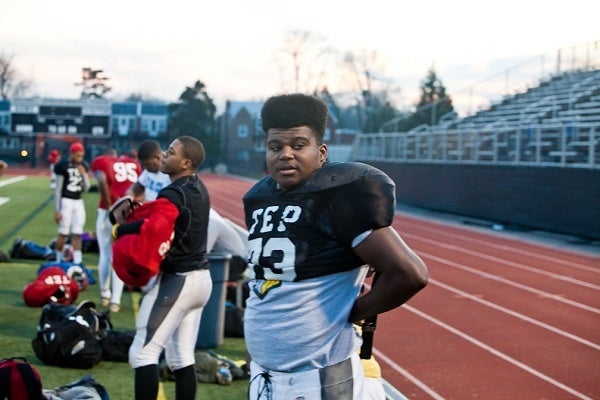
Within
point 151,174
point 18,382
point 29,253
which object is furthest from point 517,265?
point 18,382

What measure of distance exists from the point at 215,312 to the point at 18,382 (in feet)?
8.85

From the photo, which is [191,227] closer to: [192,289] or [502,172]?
[192,289]

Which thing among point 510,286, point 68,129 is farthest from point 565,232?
point 68,129

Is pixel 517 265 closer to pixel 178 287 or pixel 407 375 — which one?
pixel 407 375

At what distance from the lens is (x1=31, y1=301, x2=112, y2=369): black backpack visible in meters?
5.86

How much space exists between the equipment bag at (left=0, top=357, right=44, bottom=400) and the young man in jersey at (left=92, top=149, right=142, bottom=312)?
11.9 ft

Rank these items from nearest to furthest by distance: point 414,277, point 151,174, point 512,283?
point 414,277 < point 151,174 < point 512,283

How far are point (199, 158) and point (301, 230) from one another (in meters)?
2.28

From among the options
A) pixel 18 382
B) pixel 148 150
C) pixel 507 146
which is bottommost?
pixel 18 382

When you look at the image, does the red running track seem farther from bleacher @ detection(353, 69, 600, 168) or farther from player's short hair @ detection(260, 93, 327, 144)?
bleacher @ detection(353, 69, 600, 168)

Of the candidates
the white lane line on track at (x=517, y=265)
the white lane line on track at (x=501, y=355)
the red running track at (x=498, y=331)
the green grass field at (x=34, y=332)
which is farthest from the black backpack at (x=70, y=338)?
the white lane line on track at (x=517, y=265)

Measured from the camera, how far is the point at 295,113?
255 centimetres

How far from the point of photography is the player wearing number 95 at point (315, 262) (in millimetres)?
2383

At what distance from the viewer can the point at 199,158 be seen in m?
4.65
